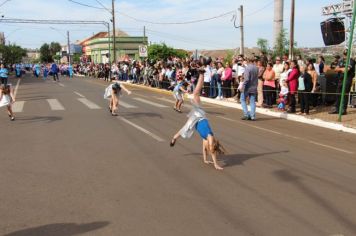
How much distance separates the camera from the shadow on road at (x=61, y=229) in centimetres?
479

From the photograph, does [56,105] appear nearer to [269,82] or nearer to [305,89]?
[269,82]

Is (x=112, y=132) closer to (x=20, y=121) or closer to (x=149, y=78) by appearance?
(x=20, y=121)

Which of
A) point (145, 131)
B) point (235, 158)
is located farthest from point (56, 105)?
point (235, 158)

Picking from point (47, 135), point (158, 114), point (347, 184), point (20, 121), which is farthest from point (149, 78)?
point (347, 184)

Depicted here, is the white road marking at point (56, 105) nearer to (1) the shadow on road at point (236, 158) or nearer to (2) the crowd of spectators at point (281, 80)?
(2) the crowd of spectators at point (281, 80)

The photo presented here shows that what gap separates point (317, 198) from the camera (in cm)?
607

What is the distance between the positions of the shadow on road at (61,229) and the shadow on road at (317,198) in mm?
2671

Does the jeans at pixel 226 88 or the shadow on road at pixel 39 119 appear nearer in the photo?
the shadow on road at pixel 39 119

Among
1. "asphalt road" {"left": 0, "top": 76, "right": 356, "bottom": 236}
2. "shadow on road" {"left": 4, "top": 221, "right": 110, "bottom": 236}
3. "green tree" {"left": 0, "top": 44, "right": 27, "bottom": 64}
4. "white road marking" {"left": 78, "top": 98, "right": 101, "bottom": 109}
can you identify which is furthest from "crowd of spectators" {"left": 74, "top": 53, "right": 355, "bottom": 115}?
"green tree" {"left": 0, "top": 44, "right": 27, "bottom": 64}

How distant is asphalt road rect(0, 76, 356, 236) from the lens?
5066 millimetres

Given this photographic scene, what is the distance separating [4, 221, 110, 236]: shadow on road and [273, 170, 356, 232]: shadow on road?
267 centimetres

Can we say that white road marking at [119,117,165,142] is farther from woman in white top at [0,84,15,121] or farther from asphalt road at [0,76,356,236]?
woman in white top at [0,84,15,121]

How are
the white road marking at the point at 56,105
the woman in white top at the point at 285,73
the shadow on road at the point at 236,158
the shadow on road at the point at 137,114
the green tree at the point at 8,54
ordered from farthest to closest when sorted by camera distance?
1. the green tree at the point at 8,54
2. the white road marking at the point at 56,105
3. the woman in white top at the point at 285,73
4. the shadow on road at the point at 137,114
5. the shadow on road at the point at 236,158

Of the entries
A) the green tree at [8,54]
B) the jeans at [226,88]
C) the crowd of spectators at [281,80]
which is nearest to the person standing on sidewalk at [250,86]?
the crowd of spectators at [281,80]
